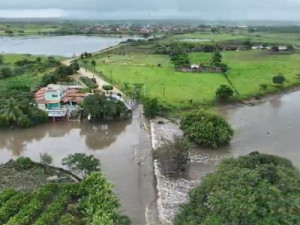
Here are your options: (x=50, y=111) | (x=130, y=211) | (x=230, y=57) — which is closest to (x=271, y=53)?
(x=230, y=57)

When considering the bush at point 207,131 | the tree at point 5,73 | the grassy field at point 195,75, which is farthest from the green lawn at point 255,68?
the tree at point 5,73

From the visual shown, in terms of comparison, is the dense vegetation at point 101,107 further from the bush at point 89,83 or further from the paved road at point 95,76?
the bush at point 89,83

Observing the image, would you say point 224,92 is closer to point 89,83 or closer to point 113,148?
point 113,148

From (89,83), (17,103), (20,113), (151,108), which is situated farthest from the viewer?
(89,83)

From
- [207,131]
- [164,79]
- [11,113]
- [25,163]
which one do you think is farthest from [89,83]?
[25,163]

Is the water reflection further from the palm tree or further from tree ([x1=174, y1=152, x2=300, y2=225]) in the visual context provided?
tree ([x1=174, y1=152, x2=300, y2=225])

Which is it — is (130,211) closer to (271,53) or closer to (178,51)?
(178,51)
